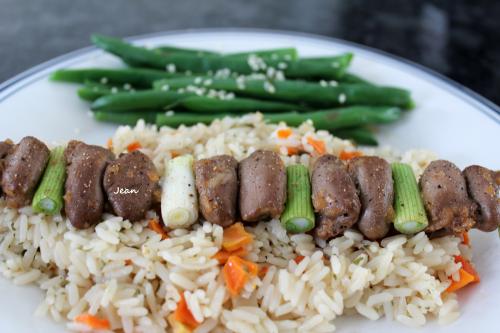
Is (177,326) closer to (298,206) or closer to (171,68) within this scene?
(298,206)

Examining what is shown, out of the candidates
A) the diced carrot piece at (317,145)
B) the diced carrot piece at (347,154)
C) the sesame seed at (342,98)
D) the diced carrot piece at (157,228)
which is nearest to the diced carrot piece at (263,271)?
the diced carrot piece at (157,228)

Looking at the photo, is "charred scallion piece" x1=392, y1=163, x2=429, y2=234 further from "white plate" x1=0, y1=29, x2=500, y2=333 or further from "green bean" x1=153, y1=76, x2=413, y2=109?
"green bean" x1=153, y1=76, x2=413, y2=109

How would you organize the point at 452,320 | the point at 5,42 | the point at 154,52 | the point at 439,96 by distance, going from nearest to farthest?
the point at 452,320 < the point at 439,96 < the point at 154,52 < the point at 5,42

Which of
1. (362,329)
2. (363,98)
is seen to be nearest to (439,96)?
(363,98)

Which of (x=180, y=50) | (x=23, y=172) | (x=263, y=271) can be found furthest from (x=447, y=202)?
(x=180, y=50)

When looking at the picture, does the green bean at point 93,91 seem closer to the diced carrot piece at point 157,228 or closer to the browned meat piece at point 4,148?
the browned meat piece at point 4,148

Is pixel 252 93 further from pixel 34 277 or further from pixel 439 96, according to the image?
pixel 34 277

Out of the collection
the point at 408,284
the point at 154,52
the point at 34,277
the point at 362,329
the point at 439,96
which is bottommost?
the point at 362,329
